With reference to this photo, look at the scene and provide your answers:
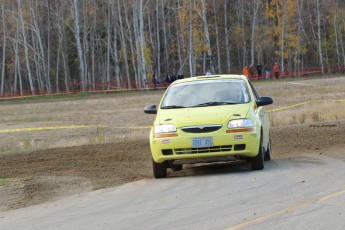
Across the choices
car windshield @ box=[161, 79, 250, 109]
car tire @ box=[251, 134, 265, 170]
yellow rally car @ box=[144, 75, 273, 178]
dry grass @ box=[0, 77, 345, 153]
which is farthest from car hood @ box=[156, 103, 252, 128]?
dry grass @ box=[0, 77, 345, 153]

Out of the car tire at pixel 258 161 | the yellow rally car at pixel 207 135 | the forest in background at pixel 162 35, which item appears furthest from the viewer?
the forest in background at pixel 162 35

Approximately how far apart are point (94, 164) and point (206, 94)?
2.92m

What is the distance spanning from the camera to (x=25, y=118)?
3431cm

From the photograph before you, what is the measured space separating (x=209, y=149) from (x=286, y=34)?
70.2 meters

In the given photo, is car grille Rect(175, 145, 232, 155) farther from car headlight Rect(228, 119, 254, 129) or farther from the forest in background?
the forest in background

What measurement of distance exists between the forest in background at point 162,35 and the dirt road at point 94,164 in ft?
168

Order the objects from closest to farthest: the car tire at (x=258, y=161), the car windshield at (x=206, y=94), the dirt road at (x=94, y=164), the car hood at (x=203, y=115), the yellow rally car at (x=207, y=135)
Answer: the dirt road at (x=94, y=164) < the yellow rally car at (x=207, y=135) < the car hood at (x=203, y=115) < the car tire at (x=258, y=161) < the car windshield at (x=206, y=94)

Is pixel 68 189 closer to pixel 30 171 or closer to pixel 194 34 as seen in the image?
pixel 30 171

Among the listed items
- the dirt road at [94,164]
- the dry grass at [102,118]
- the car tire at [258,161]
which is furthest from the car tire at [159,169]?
the dry grass at [102,118]

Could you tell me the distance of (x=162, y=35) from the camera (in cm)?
8756

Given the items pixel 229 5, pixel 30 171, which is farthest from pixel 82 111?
pixel 229 5

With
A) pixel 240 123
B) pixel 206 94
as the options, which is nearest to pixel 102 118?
pixel 206 94

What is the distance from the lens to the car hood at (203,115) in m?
11.5

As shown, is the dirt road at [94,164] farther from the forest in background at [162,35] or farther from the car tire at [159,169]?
the forest in background at [162,35]
